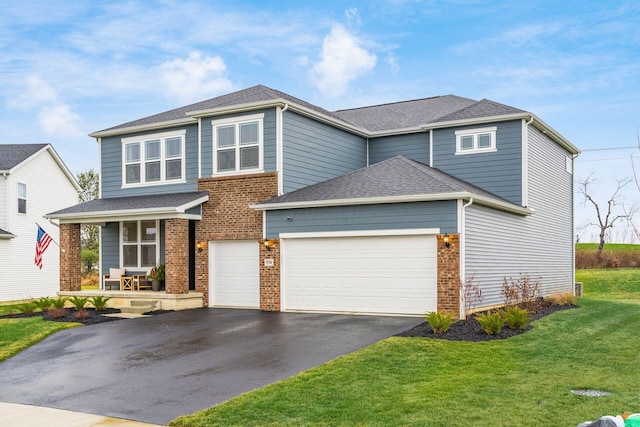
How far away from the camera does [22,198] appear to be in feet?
102

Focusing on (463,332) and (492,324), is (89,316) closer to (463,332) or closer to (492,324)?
(463,332)

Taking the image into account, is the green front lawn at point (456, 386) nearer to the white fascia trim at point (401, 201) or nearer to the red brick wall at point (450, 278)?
the red brick wall at point (450, 278)

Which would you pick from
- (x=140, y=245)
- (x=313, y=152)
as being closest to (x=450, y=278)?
(x=313, y=152)

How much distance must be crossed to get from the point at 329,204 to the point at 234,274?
434cm

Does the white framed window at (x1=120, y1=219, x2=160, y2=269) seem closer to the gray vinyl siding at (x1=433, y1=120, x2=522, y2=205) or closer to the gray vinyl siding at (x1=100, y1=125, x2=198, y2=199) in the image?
the gray vinyl siding at (x1=100, y1=125, x2=198, y2=199)

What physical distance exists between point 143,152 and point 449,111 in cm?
1133

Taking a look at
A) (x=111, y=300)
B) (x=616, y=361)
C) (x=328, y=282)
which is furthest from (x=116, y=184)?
(x=616, y=361)

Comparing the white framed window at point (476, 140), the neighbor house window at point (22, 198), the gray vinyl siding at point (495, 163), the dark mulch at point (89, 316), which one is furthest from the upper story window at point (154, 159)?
the neighbor house window at point (22, 198)

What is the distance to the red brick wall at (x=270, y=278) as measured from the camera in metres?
19.2

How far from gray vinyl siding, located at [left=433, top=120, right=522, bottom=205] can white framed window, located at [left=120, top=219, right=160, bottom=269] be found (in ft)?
33.8

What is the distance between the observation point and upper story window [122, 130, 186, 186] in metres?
22.5

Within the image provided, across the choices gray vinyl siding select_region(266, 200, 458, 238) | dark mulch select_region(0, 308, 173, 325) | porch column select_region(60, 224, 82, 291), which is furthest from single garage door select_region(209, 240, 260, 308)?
porch column select_region(60, 224, 82, 291)

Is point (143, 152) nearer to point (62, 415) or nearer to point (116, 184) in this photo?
point (116, 184)

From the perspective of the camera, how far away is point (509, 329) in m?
14.6
